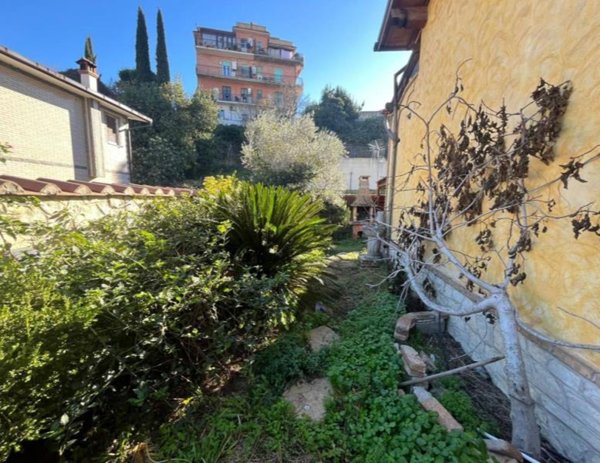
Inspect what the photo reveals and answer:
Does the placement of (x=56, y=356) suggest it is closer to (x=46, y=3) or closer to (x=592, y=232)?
(x=592, y=232)

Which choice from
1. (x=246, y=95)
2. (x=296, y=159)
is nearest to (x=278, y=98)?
(x=246, y=95)

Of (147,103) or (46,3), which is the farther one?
(147,103)

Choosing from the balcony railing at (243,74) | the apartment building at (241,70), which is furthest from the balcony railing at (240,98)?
the balcony railing at (243,74)

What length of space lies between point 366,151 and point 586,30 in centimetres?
2270

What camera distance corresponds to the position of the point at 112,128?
39.7ft

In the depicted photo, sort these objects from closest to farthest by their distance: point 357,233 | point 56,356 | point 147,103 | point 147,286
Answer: point 56,356 < point 147,286 < point 357,233 < point 147,103

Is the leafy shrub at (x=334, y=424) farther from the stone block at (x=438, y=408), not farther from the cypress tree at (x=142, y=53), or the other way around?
the cypress tree at (x=142, y=53)

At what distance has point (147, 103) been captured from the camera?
1847cm

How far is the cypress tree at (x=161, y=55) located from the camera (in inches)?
875

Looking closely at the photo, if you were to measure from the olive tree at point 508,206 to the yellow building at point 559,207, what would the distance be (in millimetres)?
70

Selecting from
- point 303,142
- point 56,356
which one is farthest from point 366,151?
point 56,356

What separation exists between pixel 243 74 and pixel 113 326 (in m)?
35.9

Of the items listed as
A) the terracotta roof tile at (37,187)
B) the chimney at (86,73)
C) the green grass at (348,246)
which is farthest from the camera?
the chimney at (86,73)

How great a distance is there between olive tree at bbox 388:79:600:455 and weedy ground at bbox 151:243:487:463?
731 millimetres
